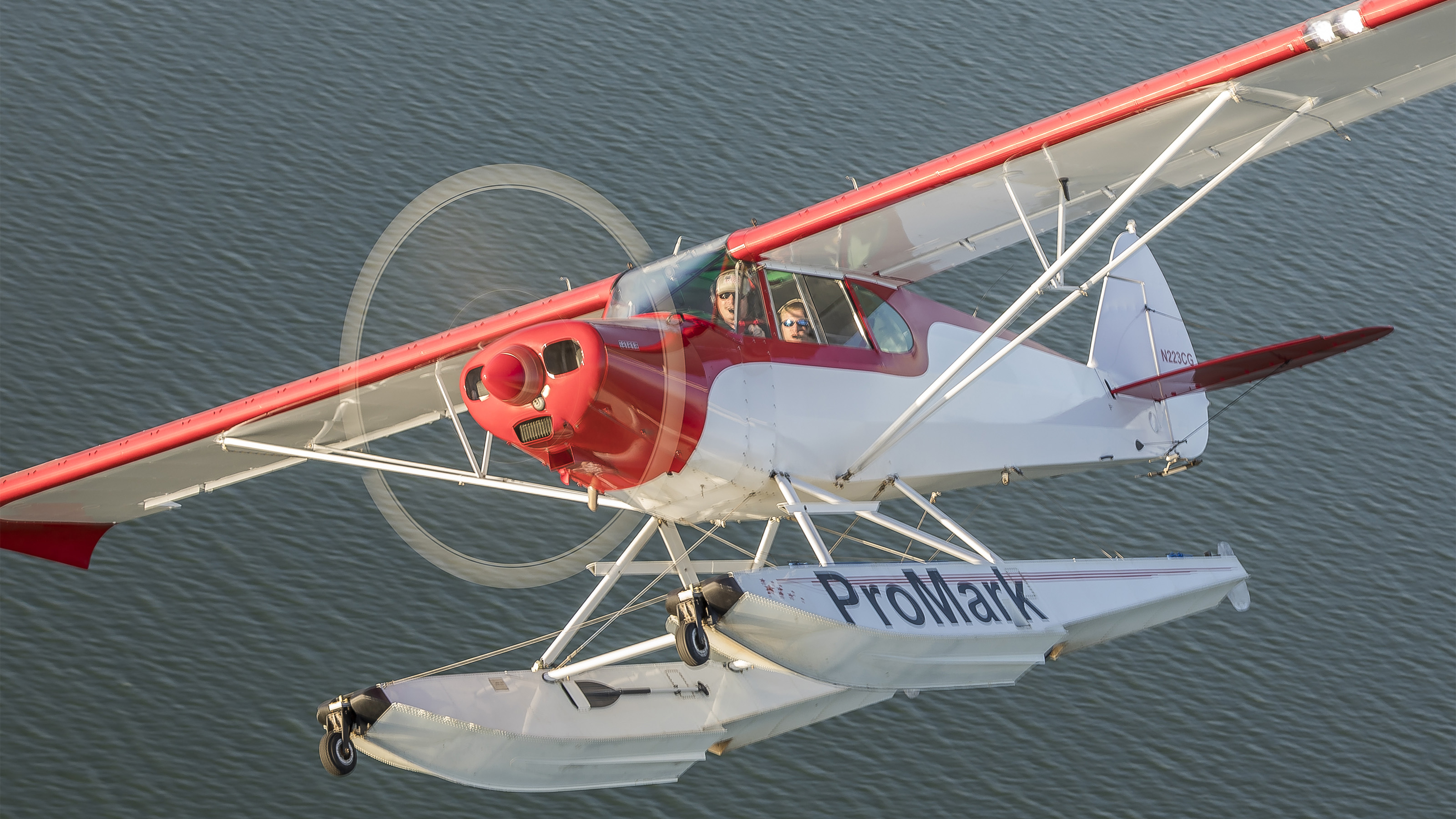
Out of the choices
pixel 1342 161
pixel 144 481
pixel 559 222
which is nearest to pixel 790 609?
pixel 559 222

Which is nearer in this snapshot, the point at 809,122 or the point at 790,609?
the point at 790,609

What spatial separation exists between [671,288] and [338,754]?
393 centimetres

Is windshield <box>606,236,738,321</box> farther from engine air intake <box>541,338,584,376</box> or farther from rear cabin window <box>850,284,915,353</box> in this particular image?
rear cabin window <box>850,284,915,353</box>

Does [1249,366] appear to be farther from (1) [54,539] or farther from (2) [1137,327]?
(1) [54,539]

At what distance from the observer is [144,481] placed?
13383mm

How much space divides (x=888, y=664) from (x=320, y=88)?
18.7 metres

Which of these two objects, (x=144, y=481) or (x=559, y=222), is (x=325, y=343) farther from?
(x=559, y=222)

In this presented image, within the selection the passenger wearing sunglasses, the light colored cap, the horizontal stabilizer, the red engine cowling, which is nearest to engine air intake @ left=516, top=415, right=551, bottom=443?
the red engine cowling

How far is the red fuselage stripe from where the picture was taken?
36.9 ft

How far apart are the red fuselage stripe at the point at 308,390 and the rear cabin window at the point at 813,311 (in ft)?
3.84

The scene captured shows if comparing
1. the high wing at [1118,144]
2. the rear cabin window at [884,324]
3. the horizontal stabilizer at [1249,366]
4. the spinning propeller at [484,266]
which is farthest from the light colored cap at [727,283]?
the horizontal stabilizer at [1249,366]

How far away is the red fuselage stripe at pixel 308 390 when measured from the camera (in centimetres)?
1123

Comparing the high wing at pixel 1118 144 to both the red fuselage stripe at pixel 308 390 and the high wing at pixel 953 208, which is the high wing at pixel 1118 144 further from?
the red fuselage stripe at pixel 308 390

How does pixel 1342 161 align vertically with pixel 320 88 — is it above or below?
below
